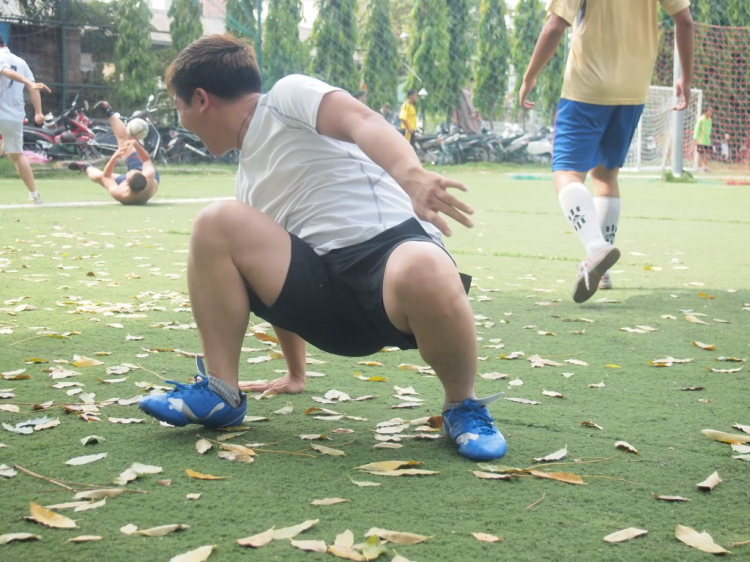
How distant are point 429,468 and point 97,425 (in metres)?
0.89

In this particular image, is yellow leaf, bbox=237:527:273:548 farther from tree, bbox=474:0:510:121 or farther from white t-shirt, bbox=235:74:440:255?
tree, bbox=474:0:510:121

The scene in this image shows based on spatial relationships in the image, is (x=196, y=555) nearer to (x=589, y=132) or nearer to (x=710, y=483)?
(x=710, y=483)

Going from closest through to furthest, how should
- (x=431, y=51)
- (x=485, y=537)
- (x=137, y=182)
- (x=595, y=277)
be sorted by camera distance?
1. (x=485, y=537)
2. (x=595, y=277)
3. (x=137, y=182)
4. (x=431, y=51)

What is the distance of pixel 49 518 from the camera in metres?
1.70

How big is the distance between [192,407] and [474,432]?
0.70 metres

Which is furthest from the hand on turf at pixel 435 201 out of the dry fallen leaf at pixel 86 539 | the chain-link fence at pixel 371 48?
the chain-link fence at pixel 371 48

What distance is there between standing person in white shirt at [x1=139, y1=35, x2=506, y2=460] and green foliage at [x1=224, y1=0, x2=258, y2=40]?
15.0 meters

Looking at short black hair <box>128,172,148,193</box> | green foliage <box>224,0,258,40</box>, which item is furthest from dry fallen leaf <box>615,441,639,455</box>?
green foliage <box>224,0,258,40</box>

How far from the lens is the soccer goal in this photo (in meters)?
22.6

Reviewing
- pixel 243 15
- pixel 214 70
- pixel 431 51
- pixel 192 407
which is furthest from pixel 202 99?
pixel 431 51

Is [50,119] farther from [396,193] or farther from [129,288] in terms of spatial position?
[396,193]

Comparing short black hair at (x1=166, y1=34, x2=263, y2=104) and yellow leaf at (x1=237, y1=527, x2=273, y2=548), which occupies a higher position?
short black hair at (x1=166, y1=34, x2=263, y2=104)

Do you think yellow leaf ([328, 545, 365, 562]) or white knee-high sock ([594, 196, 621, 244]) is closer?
yellow leaf ([328, 545, 365, 562])

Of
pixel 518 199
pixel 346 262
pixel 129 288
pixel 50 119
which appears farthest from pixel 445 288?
pixel 50 119
